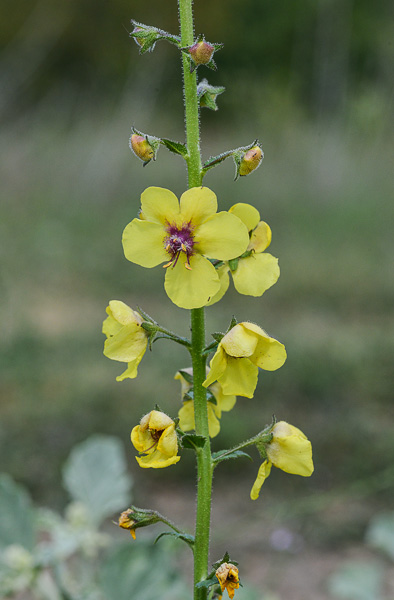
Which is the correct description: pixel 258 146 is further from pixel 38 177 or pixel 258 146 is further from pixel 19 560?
pixel 38 177

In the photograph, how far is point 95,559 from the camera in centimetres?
190

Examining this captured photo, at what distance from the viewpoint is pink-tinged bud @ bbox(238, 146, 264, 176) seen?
0.81 meters

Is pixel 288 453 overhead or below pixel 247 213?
below

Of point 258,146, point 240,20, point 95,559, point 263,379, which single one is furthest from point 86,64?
point 258,146

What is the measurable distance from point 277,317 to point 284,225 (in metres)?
1.71

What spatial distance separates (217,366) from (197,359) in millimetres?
56

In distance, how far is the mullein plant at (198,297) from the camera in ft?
2.54

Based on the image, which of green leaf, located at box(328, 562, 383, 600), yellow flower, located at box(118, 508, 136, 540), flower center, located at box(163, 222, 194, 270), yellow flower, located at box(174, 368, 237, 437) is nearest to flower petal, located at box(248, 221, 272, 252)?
flower center, located at box(163, 222, 194, 270)

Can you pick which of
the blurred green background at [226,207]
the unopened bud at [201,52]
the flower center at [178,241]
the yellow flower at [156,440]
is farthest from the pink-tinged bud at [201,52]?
the blurred green background at [226,207]

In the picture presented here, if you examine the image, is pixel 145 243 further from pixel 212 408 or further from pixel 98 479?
pixel 98 479

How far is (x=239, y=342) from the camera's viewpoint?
2.48ft

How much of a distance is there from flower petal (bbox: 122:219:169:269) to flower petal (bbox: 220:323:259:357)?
0.13 metres

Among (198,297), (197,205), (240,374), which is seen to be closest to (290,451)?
(240,374)

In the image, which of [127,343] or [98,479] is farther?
[98,479]
